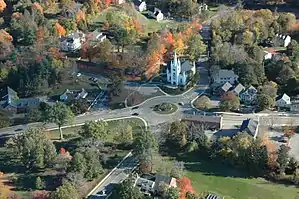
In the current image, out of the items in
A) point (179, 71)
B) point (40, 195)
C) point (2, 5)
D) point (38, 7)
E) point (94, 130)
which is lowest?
point (40, 195)

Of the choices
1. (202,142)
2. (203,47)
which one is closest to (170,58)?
(203,47)

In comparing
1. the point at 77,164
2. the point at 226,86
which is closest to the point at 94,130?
the point at 77,164

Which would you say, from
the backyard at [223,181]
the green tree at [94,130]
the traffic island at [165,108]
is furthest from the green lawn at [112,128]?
the backyard at [223,181]

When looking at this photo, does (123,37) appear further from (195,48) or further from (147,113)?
(147,113)

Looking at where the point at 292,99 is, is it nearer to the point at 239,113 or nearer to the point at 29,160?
the point at 239,113

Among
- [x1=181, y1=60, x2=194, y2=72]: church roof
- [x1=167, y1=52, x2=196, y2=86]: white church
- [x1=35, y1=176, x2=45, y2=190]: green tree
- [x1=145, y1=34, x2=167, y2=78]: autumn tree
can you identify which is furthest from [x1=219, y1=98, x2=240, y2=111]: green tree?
[x1=35, y1=176, x2=45, y2=190]: green tree

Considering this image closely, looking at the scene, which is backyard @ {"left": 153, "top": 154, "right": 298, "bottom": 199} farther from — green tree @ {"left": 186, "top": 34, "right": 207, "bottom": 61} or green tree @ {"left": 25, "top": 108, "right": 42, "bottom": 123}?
green tree @ {"left": 186, "top": 34, "right": 207, "bottom": 61}
